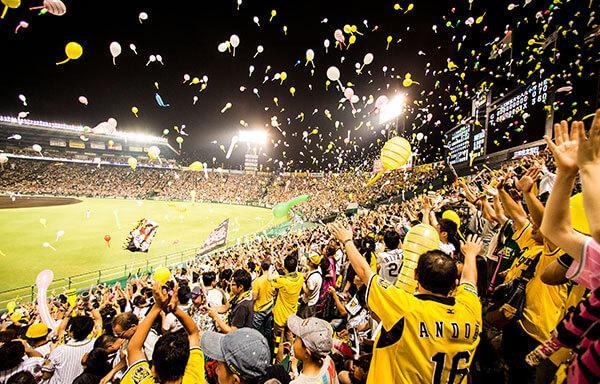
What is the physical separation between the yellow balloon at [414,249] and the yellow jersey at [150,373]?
6.15ft

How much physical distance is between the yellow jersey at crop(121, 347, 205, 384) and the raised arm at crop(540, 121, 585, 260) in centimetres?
241

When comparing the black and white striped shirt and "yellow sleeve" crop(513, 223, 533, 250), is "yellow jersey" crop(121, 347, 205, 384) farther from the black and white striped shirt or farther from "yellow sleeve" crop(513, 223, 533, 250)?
"yellow sleeve" crop(513, 223, 533, 250)

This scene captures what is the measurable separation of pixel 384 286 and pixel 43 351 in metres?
4.31

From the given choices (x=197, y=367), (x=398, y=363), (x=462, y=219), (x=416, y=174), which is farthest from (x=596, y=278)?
(x=416, y=174)

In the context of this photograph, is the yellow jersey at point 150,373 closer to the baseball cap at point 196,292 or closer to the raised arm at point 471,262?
the raised arm at point 471,262

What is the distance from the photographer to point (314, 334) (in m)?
2.13

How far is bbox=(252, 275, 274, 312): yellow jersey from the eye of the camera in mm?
4648

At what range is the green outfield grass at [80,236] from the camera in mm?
16156

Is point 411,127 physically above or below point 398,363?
above

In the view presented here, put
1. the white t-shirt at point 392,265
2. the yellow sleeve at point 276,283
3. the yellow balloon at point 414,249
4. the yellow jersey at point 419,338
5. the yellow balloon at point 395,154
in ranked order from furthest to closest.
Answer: the yellow balloon at point 395,154 < the yellow sleeve at point 276,283 < the white t-shirt at point 392,265 < the yellow balloon at point 414,249 < the yellow jersey at point 419,338

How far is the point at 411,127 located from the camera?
162 feet

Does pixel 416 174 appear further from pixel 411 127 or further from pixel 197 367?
pixel 197 367

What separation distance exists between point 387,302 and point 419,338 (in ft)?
0.87

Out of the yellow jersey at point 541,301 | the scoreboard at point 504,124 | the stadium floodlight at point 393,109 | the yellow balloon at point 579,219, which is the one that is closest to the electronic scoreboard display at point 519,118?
the scoreboard at point 504,124
